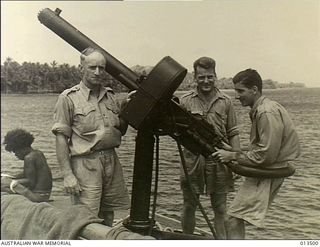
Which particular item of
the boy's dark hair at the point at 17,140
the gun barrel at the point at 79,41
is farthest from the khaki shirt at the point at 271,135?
the boy's dark hair at the point at 17,140

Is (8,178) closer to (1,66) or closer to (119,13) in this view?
(1,66)

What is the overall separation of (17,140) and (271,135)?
0.66m

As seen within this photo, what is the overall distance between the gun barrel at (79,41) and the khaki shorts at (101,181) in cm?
19

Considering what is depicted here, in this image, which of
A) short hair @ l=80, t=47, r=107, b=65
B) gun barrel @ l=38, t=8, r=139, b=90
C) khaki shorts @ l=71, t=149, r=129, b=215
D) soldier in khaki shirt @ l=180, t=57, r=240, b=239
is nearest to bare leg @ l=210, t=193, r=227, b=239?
soldier in khaki shirt @ l=180, t=57, r=240, b=239

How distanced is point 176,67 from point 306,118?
34 centimetres

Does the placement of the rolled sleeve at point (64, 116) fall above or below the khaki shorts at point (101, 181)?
above

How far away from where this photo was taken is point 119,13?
1520 millimetres

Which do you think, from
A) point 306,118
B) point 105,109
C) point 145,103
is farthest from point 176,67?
point 306,118

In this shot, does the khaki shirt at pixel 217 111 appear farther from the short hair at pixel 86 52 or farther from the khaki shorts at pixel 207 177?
the short hair at pixel 86 52

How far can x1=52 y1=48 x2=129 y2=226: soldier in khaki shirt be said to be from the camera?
149 cm

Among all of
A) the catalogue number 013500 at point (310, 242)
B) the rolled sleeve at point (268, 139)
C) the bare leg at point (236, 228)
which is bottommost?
the catalogue number 013500 at point (310, 242)

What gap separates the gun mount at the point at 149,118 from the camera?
142 centimetres

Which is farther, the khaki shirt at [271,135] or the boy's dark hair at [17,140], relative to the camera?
the boy's dark hair at [17,140]

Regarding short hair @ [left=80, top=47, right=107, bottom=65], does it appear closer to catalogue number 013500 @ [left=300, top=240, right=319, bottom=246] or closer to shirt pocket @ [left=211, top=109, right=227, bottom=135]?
shirt pocket @ [left=211, top=109, right=227, bottom=135]
